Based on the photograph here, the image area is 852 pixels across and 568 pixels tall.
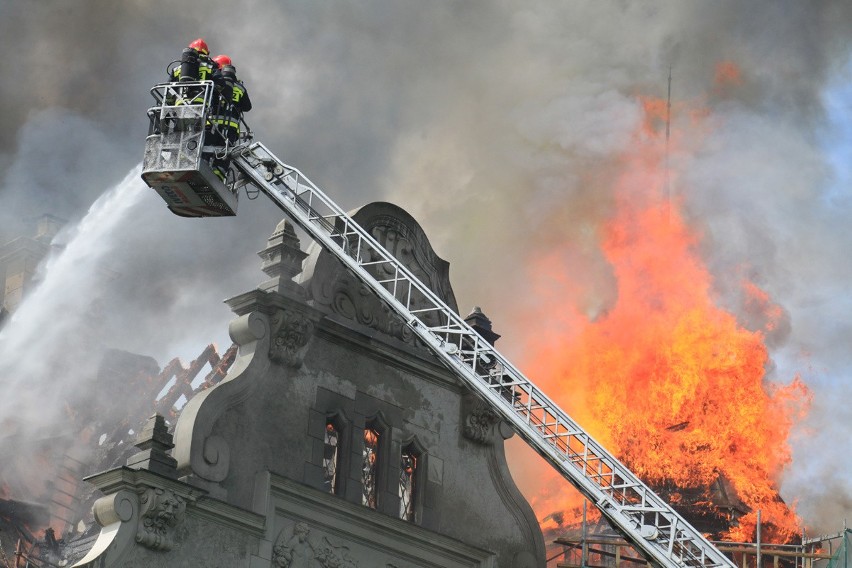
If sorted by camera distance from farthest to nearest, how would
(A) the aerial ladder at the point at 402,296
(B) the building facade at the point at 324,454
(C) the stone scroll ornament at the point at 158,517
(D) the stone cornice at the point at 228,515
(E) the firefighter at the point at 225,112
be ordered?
1. (E) the firefighter at the point at 225,112
2. (A) the aerial ladder at the point at 402,296
3. (D) the stone cornice at the point at 228,515
4. (B) the building facade at the point at 324,454
5. (C) the stone scroll ornament at the point at 158,517

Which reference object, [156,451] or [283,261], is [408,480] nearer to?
[283,261]

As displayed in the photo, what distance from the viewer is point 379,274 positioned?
23516 mm

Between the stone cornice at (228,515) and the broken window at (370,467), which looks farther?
the broken window at (370,467)

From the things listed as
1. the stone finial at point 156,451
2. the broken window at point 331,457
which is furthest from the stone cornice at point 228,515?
the broken window at point 331,457

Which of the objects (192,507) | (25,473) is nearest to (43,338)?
(25,473)

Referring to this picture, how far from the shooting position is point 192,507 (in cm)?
1978

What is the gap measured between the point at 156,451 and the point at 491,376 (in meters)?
5.81

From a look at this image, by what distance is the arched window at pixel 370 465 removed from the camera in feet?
73.9

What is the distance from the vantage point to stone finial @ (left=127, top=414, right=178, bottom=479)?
19.2 metres

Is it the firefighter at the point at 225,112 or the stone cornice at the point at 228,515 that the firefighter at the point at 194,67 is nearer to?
the firefighter at the point at 225,112

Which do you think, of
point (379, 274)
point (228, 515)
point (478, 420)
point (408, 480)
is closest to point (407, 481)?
point (408, 480)

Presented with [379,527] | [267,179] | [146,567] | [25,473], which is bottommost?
[146,567]

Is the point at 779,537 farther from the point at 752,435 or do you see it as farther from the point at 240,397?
the point at 240,397

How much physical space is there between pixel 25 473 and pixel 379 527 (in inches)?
477
